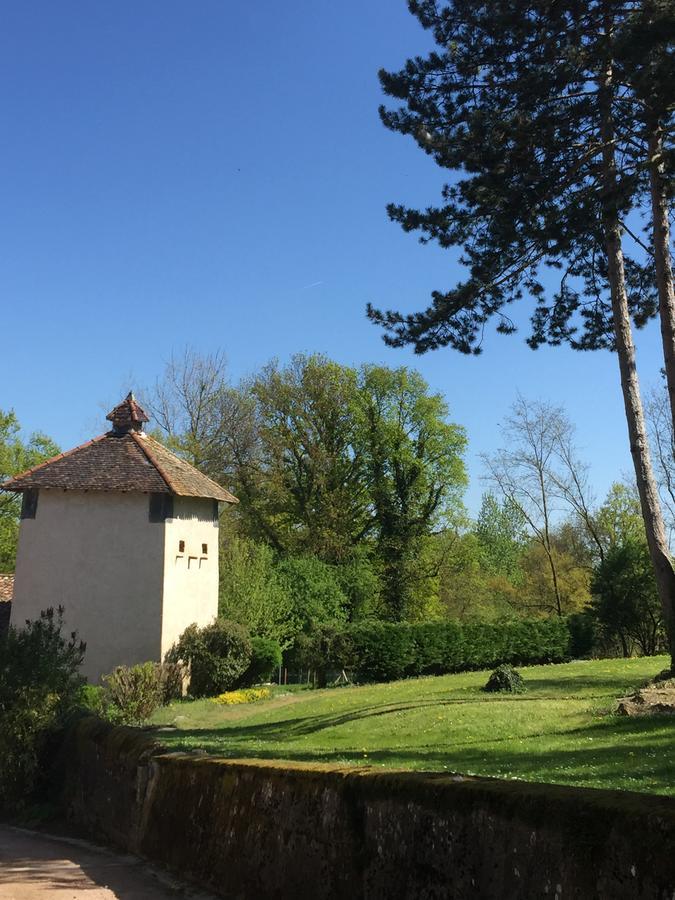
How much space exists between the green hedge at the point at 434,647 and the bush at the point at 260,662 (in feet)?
3.96

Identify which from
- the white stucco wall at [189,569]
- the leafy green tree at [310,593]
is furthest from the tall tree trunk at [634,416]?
the leafy green tree at [310,593]

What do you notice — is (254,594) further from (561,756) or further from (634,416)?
(561,756)

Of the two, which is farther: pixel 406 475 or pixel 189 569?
pixel 406 475

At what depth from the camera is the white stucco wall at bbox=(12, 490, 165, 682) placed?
26266 millimetres

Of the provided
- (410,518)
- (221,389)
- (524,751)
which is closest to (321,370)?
(221,389)

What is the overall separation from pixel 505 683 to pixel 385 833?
14.5 meters

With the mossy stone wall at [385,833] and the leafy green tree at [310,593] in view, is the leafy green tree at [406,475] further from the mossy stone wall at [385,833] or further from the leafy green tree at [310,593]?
the mossy stone wall at [385,833]

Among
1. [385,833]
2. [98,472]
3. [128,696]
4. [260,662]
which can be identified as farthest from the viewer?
[260,662]

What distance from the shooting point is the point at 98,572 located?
26.8m

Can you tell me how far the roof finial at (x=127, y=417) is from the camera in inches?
1207

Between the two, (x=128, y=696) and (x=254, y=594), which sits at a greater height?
(x=254, y=594)

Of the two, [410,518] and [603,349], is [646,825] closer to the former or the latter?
[603,349]

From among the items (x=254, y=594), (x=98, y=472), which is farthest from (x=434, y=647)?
(x=98, y=472)

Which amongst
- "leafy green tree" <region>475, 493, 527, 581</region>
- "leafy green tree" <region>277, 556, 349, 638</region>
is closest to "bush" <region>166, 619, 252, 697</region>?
"leafy green tree" <region>277, 556, 349, 638</region>
